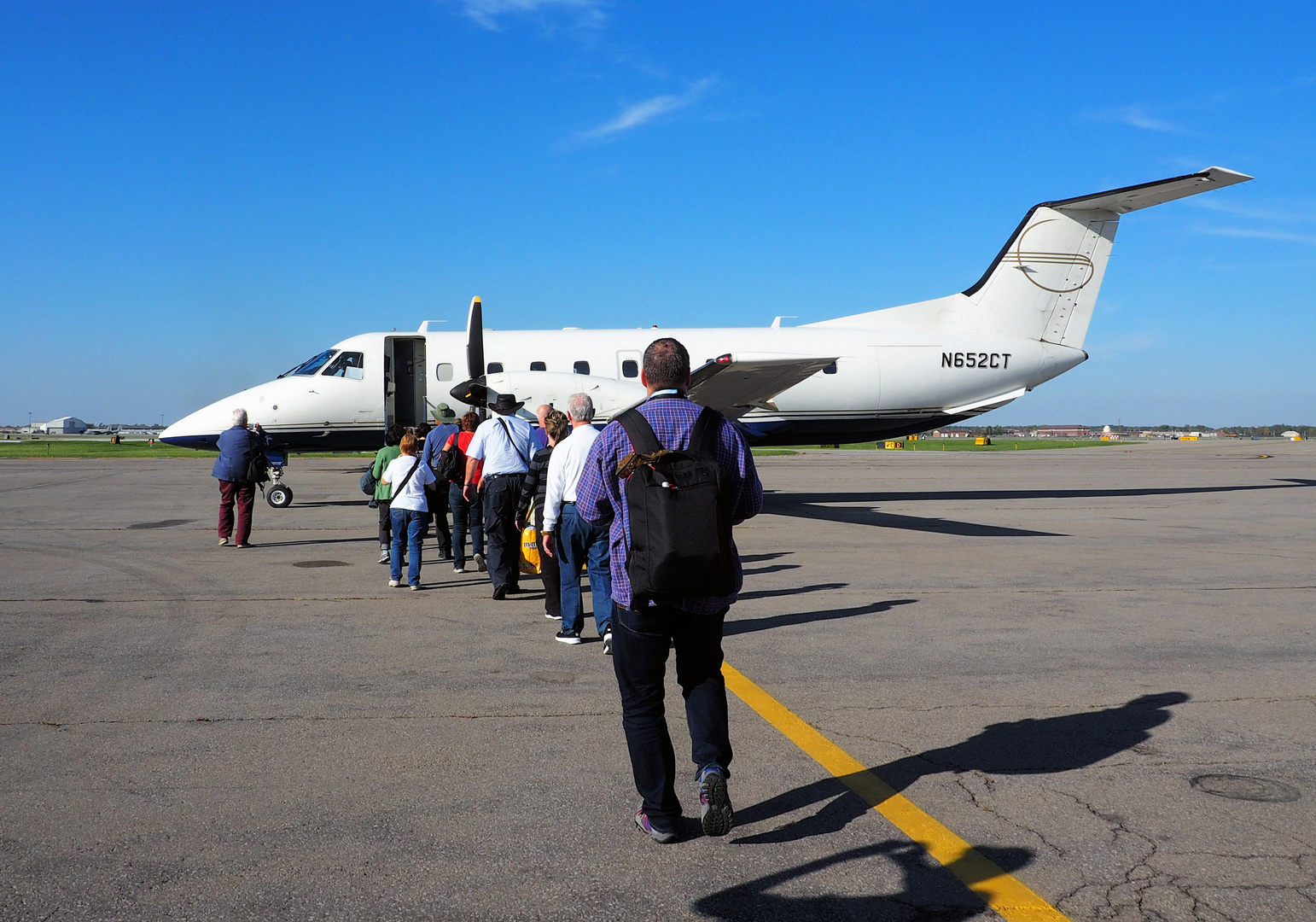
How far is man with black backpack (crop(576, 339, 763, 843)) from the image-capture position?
363 cm

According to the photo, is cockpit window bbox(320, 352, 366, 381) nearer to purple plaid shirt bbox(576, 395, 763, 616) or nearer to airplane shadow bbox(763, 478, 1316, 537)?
airplane shadow bbox(763, 478, 1316, 537)

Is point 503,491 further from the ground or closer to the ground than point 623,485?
closer to the ground

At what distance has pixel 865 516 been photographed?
57.4ft

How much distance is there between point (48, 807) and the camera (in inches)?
155

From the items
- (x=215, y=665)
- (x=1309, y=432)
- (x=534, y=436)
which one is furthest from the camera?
(x=1309, y=432)

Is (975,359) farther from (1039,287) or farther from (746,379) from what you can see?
(746,379)

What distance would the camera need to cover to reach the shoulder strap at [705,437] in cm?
386

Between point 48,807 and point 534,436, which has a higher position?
point 534,436

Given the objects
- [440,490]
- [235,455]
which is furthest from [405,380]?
[440,490]

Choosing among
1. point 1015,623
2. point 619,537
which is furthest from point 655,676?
point 1015,623

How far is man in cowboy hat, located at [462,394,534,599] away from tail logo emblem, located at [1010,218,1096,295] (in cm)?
1558

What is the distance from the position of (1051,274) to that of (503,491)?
16.3 m

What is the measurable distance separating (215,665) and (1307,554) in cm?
1273

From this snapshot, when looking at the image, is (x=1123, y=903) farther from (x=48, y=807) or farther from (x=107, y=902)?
(x=48, y=807)
